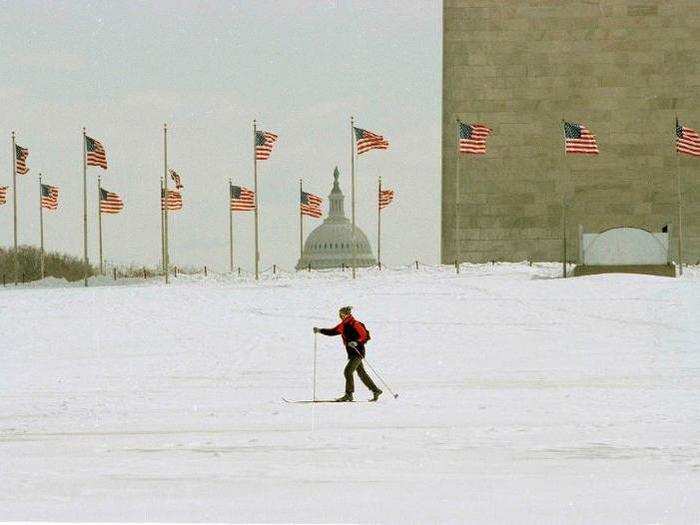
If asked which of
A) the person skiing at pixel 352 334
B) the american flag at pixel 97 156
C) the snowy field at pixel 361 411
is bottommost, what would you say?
the snowy field at pixel 361 411

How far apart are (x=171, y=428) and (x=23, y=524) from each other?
7777 mm

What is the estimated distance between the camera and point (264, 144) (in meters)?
55.6

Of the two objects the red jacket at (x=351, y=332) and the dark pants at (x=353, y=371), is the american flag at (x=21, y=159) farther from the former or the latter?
the red jacket at (x=351, y=332)

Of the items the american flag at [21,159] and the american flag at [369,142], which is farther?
the american flag at [21,159]

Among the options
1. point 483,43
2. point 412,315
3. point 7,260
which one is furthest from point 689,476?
point 7,260

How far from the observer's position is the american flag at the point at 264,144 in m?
55.3

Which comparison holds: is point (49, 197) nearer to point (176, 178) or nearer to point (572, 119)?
point (176, 178)

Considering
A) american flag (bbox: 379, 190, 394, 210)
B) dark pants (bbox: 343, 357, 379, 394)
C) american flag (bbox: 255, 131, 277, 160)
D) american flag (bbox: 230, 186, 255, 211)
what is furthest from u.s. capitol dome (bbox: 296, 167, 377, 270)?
dark pants (bbox: 343, 357, 379, 394)

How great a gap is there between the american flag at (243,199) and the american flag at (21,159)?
30.1 ft

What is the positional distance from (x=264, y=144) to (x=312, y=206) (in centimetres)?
885

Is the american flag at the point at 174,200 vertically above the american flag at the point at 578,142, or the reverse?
the american flag at the point at 578,142

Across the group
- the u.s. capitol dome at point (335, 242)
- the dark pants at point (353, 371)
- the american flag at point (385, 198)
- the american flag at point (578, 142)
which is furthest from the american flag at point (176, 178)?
the u.s. capitol dome at point (335, 242)

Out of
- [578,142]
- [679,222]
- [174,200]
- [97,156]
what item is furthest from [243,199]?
[679,222]

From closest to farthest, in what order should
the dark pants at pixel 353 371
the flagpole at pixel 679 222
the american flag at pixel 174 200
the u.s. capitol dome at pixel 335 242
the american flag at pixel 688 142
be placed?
the dark pants at pixel 353 371
the american flag at pixel 688 142
the flagpole at pixel 679 222
the american flag at pixel 174 200
the u.s. capitol dome at pixel 335 242
